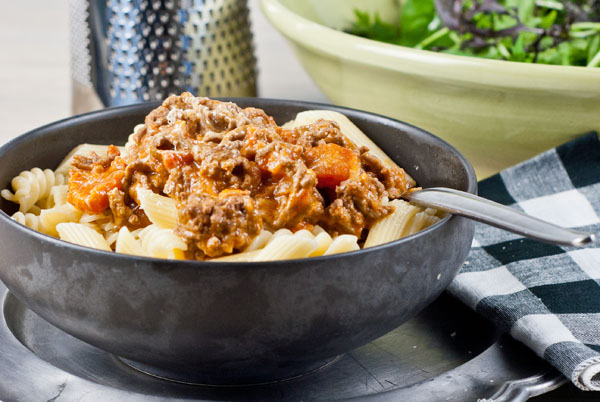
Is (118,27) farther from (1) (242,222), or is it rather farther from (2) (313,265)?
(2) (313,265)

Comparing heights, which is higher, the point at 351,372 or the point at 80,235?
the point at 80,235

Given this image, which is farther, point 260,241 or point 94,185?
point 94,185

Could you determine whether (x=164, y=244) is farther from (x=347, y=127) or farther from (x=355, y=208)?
(x=347, y=127)

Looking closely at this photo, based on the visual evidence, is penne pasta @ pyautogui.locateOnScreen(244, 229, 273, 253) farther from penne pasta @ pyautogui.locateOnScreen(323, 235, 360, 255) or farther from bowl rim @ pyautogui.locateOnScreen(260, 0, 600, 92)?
bowl rim @ pyautogui.locateOnScreen(260, 0, 600, 92)

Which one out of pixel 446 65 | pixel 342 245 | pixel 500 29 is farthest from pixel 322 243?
pixel 500 29

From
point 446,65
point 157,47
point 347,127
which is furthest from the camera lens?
point 157,47

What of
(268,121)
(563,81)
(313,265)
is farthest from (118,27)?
(313,265)
